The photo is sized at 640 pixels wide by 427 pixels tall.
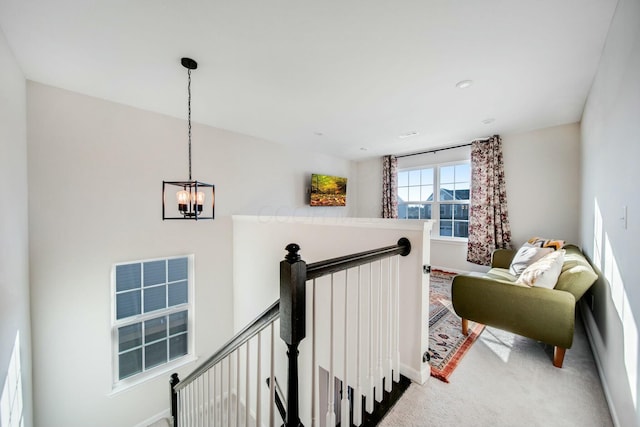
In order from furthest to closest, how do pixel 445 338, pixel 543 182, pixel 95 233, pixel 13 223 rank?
pixel 543 182, pixel 95 233, pixel 445 338, pixel 13 223

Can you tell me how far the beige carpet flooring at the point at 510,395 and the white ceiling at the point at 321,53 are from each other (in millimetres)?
2495

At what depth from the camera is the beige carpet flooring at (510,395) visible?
1438mm

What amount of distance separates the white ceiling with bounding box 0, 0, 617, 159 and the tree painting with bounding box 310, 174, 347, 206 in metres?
1.98

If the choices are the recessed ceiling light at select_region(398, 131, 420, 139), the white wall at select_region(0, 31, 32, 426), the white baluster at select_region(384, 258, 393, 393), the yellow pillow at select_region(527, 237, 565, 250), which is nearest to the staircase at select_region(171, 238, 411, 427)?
the white baluster at select_region(384, 258, 393, 393)

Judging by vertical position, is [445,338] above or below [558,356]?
below

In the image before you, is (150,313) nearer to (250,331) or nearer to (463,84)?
(250,331)

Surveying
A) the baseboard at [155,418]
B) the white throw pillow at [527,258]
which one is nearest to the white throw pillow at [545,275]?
the white throw pillow at [527,258]

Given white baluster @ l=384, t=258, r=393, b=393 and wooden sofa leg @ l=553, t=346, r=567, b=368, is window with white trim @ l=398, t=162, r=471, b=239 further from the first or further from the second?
white baluster @ l=384, t=258, r=393, b=393

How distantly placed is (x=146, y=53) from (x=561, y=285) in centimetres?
387

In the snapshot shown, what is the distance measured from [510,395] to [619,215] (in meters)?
1.35

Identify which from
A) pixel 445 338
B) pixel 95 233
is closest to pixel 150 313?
pixel 95 233

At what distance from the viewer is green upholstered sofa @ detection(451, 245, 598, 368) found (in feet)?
6.06

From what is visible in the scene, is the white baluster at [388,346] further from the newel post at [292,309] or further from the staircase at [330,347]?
the newel post at [292,309]

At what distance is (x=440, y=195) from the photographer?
510 centimetres
